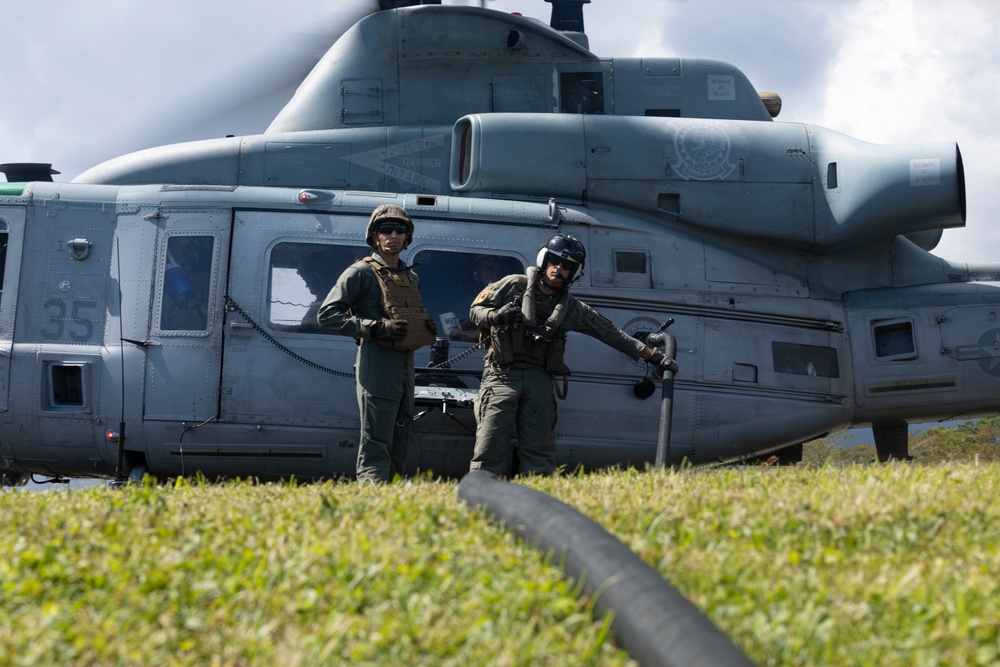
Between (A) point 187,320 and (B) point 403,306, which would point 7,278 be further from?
(B) point 403,306

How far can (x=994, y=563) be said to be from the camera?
2.86 meters

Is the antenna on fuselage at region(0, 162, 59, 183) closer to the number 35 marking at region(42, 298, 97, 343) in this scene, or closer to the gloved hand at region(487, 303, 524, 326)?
the number 35 marking at region(42, 298, 97, 343)

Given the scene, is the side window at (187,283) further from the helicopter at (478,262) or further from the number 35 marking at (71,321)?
the number 35 marking at (71,321)

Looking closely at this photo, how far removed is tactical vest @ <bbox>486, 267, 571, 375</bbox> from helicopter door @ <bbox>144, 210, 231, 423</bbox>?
198 cm

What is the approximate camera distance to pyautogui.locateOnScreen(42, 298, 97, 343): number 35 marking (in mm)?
7199

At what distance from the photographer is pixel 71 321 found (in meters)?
7.22

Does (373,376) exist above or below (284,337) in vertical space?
below

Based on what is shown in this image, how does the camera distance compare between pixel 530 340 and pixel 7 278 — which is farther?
pixel 7 278

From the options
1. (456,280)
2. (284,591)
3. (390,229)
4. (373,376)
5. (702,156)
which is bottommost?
(284,591)

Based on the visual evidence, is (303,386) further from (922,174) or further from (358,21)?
(922,174)

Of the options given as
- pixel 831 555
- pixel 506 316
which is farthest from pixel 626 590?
pixel 506 316

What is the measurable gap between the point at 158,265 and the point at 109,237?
459mm

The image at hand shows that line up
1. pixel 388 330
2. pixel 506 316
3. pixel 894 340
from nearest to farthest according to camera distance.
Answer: pixel 388 330
pixel 506 316
pixel 894 340

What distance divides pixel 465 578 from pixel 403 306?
12.4 feet
